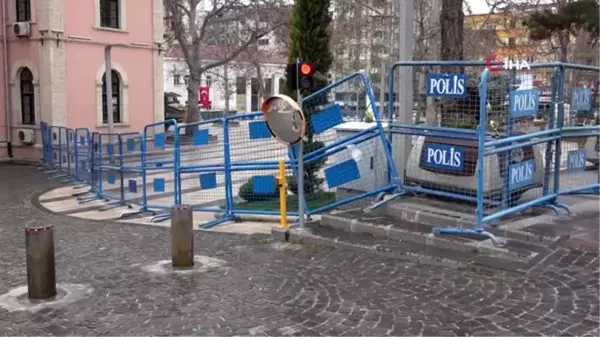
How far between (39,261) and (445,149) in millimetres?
4859

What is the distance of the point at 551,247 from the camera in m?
7.38


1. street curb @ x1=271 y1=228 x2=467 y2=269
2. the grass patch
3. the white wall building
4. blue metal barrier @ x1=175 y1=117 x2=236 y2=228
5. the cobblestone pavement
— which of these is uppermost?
the white wall building

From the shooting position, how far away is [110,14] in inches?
996

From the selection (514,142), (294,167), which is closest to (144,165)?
(294,167)

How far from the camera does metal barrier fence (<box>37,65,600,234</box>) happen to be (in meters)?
7.93

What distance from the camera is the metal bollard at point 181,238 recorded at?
7.54 m

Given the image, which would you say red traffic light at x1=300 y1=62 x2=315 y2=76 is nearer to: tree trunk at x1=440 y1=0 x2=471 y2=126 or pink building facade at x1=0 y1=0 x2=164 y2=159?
tree trunk at x1=440 y1=0 x2=471 y2=126

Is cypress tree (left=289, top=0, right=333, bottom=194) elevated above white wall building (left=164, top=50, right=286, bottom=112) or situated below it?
below

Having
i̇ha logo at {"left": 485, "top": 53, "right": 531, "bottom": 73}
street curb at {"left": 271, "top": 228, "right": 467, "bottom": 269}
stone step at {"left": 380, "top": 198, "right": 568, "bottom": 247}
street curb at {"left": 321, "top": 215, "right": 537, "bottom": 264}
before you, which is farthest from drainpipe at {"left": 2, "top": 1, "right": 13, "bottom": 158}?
i̇ha logo at {"left": 485, "top": 53, "right": 531, "bottom": 73}

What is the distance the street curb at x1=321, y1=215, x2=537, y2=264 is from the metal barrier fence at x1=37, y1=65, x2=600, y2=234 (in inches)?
9.5

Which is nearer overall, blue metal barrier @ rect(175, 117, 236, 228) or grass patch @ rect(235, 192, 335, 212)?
blue metal barrier @ rect(175, 117, 236, 228)

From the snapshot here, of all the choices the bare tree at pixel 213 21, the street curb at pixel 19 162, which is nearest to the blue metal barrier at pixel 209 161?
the street curb at pixel 19 162

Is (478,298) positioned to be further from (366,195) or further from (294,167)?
(294,167)

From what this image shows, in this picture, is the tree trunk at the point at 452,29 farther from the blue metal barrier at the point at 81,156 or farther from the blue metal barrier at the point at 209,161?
the blue metal barrier at the point at 81,156
